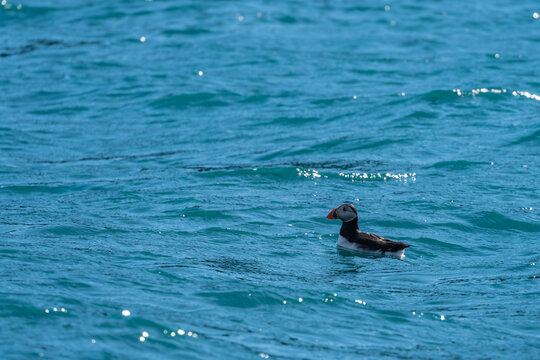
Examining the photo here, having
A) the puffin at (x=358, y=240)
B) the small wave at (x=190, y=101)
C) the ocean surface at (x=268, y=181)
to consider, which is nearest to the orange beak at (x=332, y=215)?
the puffin at (x=358, y=240)

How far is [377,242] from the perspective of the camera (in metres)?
11.2

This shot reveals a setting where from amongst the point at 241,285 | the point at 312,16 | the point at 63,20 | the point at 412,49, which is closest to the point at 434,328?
the point at 241,285

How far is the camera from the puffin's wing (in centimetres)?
1088

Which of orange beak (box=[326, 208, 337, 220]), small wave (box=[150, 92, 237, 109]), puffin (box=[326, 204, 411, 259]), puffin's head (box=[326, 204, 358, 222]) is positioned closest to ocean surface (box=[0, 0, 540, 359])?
small wave (box=[150, 92, 237, 109])

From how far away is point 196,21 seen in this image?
27.8 m

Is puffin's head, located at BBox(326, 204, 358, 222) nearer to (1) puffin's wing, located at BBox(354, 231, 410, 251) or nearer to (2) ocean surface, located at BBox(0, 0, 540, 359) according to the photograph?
(1) puffin's wing, located at BBox(354, 231, 410, 251)

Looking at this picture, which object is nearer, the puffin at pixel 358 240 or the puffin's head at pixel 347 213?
the puffin at pixel 358 240

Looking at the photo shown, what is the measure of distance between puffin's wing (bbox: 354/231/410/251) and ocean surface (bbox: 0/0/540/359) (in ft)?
0.67

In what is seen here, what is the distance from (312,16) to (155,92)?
8.81 m

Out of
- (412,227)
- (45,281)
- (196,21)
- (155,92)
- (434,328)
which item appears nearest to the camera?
(434,328)

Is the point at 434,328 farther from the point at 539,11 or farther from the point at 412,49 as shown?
the point at 539,11

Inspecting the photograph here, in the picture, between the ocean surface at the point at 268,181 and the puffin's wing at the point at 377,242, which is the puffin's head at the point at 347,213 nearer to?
the puffin's wing at the point at 377,242

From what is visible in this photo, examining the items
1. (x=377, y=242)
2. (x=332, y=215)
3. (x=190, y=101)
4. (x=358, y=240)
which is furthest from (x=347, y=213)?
(x=190, y=101)

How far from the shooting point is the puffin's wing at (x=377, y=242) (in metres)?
10.9
